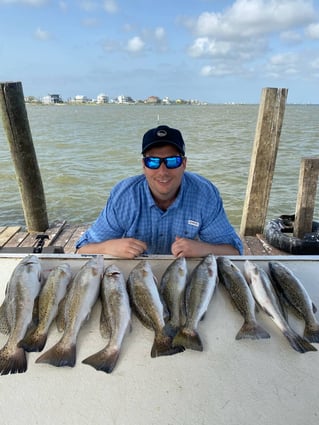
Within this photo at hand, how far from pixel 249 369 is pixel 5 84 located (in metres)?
5.18

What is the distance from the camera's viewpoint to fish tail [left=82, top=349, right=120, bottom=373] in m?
1.48

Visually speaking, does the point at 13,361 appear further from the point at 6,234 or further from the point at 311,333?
the point at 6,234

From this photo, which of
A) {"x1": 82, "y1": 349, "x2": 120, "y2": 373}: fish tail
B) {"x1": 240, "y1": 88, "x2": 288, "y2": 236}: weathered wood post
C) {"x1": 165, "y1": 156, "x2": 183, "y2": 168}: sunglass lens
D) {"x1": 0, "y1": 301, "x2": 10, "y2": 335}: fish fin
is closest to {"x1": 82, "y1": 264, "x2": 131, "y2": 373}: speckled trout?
{"x1": 82, "y1": 349, "x2": 120, "y2": 373}: fish tail

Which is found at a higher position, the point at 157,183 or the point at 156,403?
the point at 157,183

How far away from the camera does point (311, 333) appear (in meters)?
1.66

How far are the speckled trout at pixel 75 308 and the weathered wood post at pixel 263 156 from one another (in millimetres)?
3875

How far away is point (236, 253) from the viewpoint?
2684 millimetres

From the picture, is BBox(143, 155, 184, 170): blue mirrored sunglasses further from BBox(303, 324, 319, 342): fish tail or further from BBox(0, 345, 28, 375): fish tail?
BBox(0, 345, 28, 375): fish tail

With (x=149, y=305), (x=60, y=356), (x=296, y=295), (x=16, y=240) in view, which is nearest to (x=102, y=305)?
(x=149, y=305)

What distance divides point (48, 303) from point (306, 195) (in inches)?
166

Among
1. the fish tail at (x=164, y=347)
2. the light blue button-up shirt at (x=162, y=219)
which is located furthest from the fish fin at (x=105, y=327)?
the light blue button-up shirt at (x=162, y=219)

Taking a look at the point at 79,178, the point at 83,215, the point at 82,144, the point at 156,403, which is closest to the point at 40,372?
Result: the point at 156,403

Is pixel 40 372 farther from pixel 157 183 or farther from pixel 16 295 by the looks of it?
pixel 157 183

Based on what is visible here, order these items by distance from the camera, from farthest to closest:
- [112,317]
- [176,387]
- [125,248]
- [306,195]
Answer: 1. [306,195]
2. [125,248]
3. [112,317]
4. [176,387]
